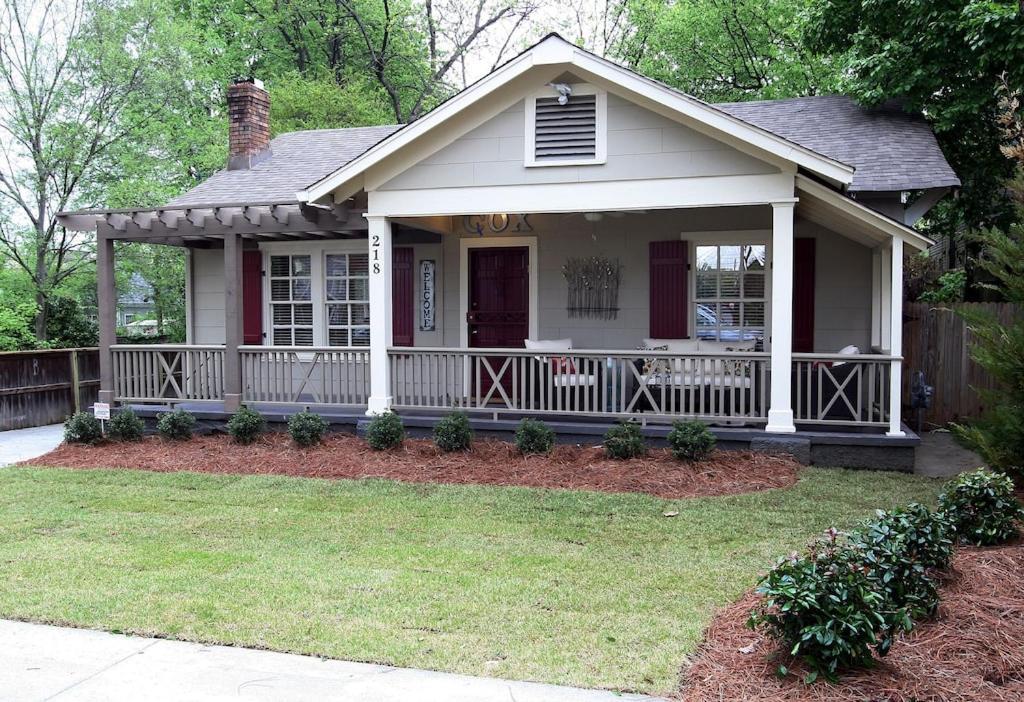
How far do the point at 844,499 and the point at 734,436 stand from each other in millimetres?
1694

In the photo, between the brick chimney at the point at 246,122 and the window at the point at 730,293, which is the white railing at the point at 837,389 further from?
the brick chimney at the point at 246,122

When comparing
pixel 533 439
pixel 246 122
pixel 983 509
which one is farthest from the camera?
pixel 246 122

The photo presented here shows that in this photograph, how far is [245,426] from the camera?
32.6 ft

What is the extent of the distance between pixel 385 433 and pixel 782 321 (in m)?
4.40

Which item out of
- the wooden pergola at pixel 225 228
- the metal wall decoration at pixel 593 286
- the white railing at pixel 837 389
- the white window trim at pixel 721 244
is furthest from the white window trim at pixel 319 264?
the white railing at pixel 837 389

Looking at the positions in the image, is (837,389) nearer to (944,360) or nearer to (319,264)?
(944,360)

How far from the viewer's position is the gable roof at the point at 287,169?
12.0 m

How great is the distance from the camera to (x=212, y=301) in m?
12.6

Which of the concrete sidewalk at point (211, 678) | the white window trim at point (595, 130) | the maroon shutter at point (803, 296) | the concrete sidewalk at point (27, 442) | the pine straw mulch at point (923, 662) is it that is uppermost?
the white window trim at point (595, 130)

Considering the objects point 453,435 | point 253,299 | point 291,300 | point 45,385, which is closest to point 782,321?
point 453,435

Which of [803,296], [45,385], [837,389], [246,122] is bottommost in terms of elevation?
[45,385]

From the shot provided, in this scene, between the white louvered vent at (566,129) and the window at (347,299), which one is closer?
the white louvered vent at (566,129)

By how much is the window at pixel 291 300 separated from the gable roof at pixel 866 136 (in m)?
6.40

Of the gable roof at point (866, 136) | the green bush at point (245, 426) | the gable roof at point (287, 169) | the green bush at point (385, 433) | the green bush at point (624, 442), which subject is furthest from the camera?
the gable roof at point (287, 169)
